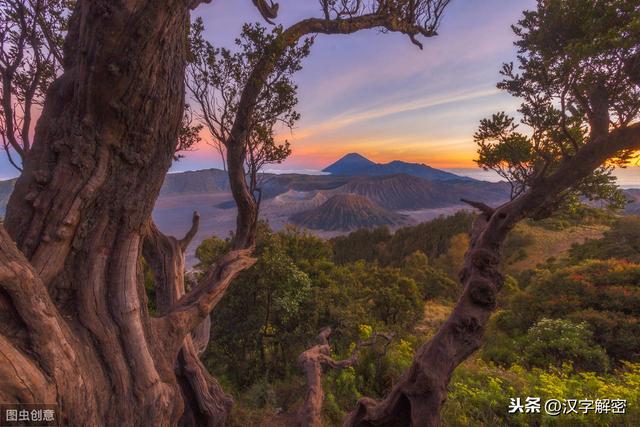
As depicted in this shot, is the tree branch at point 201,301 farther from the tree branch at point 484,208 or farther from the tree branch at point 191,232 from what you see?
the tree branch at point 484,208

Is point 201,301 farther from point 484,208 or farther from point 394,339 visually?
point 394,339

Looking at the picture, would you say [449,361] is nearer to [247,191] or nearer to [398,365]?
[247,191]

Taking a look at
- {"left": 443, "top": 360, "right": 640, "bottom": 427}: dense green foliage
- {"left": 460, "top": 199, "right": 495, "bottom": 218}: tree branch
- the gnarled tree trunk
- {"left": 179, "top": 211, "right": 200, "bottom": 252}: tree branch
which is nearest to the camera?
the gnarled tree trunk

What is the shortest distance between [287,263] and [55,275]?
29.5 feet

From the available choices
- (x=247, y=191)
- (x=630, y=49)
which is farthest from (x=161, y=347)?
(x=630, y=49)

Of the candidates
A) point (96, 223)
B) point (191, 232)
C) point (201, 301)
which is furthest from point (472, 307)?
point (191, 232)

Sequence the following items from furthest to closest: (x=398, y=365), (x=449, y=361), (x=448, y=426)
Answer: (x=398, y=365) → (x=448, y=426) → (x=449, y=361)

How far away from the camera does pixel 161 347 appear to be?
3.21 m

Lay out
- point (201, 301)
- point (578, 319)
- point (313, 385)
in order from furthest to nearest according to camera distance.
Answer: point (578, 319) → point (313, 385) → point (201, 301)

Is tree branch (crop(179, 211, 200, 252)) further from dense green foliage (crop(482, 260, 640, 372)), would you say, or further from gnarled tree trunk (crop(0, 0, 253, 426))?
dense green foliage (crop(482, 260, 640, 372))

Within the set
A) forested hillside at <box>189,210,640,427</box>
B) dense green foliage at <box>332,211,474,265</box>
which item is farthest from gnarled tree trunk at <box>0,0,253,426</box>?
dense green foliage at <box>332,211,474,265</box>

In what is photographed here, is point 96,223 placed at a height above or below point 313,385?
above

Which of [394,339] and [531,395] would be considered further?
[394,339]

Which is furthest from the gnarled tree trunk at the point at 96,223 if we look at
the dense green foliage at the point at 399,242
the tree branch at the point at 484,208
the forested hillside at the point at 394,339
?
the dense green foliage at the point at 399,242
